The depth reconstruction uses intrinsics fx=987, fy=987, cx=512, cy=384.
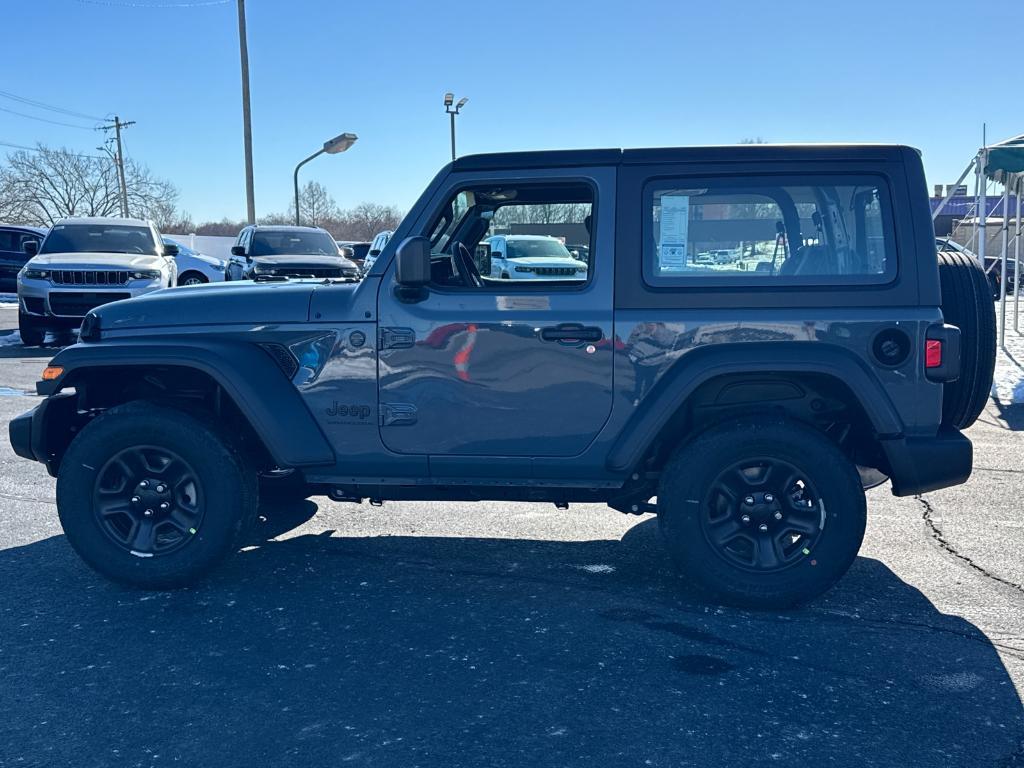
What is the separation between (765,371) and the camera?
4.08m

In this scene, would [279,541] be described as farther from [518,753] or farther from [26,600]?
[518,753]

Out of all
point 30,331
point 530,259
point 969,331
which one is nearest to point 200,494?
point 530,259

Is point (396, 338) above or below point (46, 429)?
above

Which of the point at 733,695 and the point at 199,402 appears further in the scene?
the point at 199,402

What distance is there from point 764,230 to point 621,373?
0.87 m

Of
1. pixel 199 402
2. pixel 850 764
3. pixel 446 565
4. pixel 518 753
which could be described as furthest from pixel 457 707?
pixel 199 402

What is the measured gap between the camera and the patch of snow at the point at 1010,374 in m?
9.56

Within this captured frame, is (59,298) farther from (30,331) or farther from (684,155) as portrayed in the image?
(684,155)

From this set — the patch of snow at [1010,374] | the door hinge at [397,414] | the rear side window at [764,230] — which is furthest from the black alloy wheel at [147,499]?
the patch of snow at [1010,374]

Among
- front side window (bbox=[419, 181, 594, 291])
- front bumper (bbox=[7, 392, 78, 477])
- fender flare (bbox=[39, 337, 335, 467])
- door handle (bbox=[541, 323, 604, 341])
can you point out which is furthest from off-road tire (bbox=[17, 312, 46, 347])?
door handle (bbox=[541, 323, 604, 341])

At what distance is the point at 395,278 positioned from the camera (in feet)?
14.1

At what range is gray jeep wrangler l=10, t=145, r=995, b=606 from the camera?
13.5ft

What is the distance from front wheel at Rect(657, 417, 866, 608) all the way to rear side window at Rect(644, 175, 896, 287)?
0.65 metres

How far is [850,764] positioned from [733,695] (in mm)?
523
